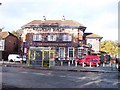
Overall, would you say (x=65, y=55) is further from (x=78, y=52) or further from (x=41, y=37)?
(x=41, y=37)

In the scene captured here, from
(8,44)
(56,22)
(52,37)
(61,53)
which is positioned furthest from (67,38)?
(8,44)

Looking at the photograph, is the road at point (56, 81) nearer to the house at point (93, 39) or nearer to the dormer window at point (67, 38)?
the dormer window at point (67, 38)

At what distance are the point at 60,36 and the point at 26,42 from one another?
7.38 metres

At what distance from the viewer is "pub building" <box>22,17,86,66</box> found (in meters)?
59.1

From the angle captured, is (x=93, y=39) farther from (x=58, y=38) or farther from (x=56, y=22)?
(x=58, y=38)

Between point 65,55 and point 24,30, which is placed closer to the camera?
point 65,55

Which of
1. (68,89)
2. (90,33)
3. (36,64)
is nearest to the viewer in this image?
(68,89)

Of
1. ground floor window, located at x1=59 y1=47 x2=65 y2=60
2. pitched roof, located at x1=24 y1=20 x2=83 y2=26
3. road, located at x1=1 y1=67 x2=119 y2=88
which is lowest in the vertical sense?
road, located at x1=1 y1=67 x2=119 y2=88

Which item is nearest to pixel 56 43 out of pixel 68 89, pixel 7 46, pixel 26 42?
pixel 26 42

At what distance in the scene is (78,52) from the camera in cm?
5916

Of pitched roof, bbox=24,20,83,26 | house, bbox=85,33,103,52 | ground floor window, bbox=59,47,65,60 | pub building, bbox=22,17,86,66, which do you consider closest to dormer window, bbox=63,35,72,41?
pub building, bbox=22,17,86,66

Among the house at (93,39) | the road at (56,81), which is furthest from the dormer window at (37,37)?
the road at (56,81)

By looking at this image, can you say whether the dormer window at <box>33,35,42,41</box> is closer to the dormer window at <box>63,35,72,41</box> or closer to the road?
the dormer window at <box>63,35,72,41</box>

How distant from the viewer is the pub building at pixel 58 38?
59109 mm
